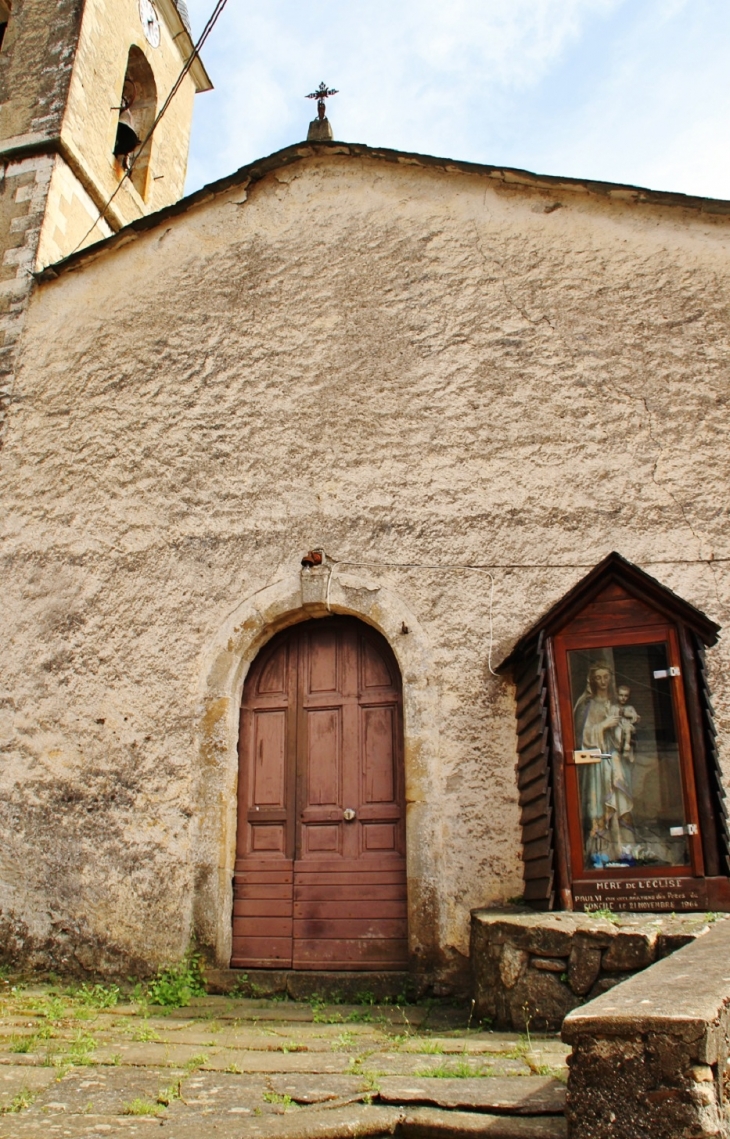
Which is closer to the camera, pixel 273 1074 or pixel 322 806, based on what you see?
pixel 273 1074

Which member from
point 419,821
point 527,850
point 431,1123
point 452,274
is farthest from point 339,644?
point 431,1123

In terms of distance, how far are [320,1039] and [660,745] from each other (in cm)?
215

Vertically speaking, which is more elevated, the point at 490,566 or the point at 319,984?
the point at 490,566

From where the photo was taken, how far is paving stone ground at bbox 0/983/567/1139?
2.62 metres

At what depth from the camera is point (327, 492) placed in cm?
619

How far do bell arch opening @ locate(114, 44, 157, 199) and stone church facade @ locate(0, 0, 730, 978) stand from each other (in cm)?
298

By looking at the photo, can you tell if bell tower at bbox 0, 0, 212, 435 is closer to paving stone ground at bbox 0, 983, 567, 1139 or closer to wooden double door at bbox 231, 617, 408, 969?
wooden double door at bbox 231, 617, 408, 969

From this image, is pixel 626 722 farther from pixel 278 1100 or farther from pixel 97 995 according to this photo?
pixel 97 995

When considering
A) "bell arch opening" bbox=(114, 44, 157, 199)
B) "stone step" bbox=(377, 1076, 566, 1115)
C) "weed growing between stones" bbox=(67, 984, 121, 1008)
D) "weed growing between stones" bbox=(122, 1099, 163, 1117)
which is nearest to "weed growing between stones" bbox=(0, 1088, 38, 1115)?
"weed growing between stones" bbox=(122, 1099, 163, 1117)

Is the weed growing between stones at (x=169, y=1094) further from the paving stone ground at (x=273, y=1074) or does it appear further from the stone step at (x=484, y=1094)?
the stone step at (x=484, y=1094)

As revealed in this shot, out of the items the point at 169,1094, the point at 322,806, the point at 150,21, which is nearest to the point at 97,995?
the point at 322,806

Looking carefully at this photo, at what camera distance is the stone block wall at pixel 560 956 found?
3840 mm

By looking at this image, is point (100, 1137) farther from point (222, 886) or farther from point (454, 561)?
point (454, 561)

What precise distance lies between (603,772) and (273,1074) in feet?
7.14
